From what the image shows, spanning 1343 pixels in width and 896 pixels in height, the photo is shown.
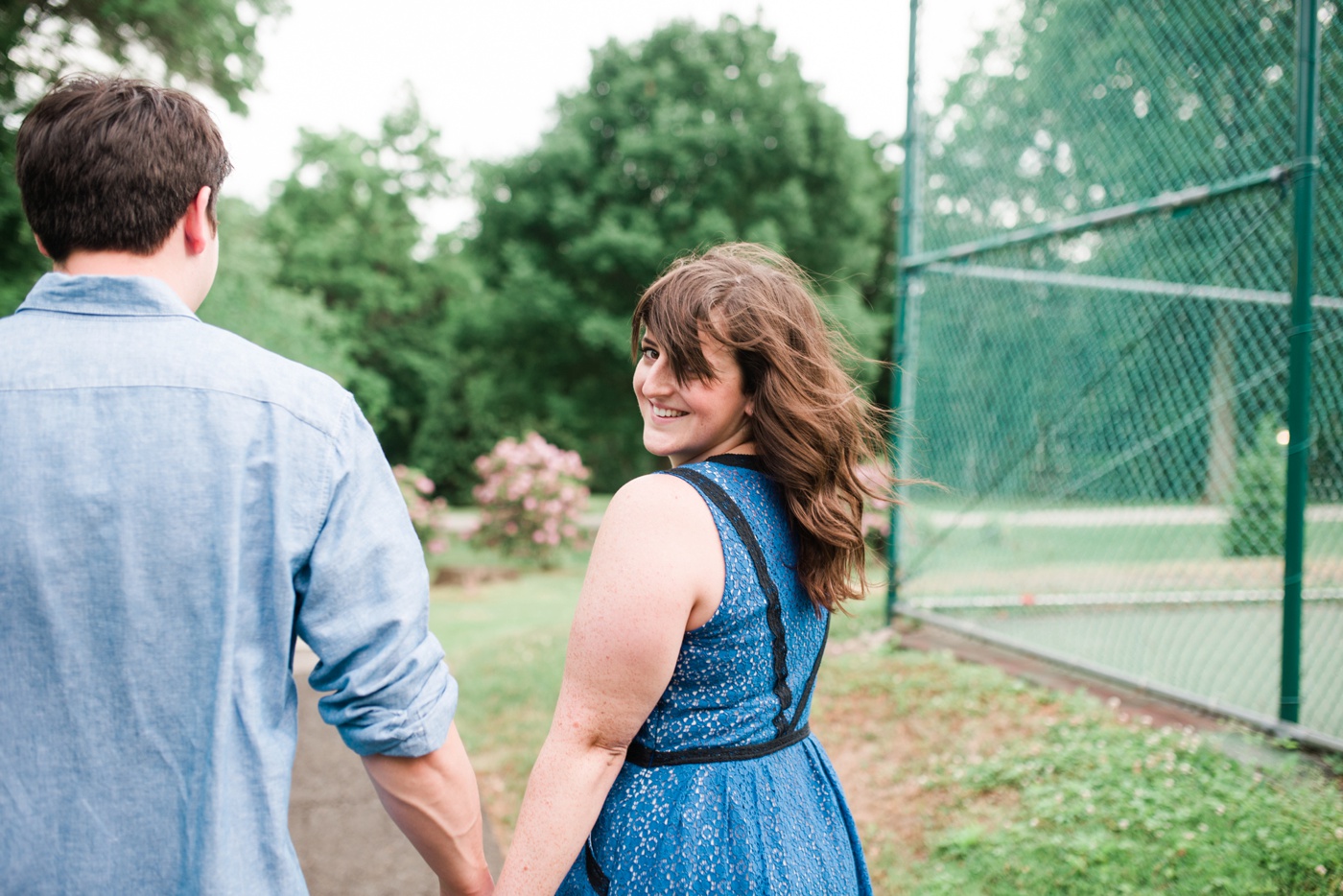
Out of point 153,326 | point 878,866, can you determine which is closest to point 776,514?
point 153,326

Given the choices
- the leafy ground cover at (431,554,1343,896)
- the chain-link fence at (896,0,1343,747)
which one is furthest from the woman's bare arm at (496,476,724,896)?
the chain-link fence at (896,0,1343,747)

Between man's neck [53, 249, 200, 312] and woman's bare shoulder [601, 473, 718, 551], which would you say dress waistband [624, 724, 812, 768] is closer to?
woman's bare shoulder [601, 473, 718, 551]

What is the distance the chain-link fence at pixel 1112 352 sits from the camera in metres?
4.63

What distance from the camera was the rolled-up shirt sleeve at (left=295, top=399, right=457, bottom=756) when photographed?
1.18 meters

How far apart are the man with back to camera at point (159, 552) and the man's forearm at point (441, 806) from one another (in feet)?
0.15

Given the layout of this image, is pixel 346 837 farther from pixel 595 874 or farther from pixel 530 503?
pixel 530 503

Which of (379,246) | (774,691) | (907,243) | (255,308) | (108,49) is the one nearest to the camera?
(774,691)

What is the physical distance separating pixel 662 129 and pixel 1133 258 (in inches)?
605

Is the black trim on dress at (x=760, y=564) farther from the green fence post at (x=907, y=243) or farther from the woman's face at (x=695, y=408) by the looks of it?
the green fence post at (x=907, y=243)

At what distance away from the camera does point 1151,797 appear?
3.27 meters

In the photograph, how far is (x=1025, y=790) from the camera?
11.6 feet

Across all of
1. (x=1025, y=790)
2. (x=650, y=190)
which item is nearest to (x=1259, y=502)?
(x=1025, y=790)

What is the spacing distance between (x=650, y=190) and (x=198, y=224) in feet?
67.0

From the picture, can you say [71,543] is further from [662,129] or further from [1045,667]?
A: [662,129]
